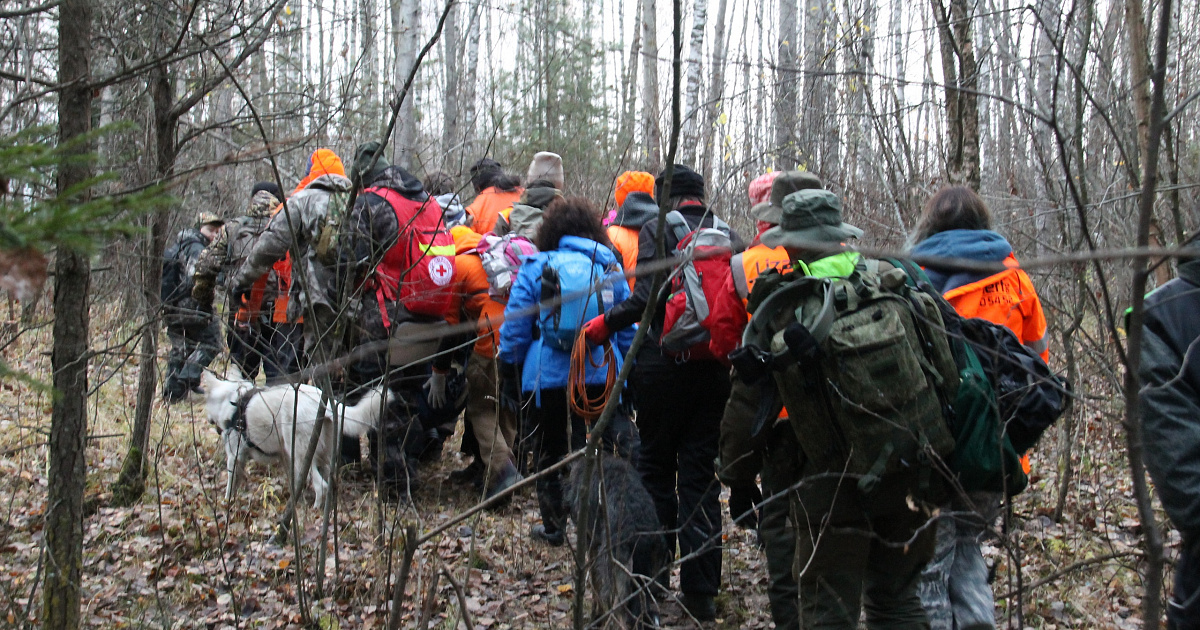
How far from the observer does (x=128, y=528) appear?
5.11 metres

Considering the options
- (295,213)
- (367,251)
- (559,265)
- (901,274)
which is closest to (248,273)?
(295,213)

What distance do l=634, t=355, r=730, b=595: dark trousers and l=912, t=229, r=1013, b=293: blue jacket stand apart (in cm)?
122

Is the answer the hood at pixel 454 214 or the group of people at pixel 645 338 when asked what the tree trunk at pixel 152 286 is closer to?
the group of people at pixel 645 338

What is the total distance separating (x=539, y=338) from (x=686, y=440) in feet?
3.58

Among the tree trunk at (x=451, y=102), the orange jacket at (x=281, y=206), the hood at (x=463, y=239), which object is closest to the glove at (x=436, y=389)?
the hood at (x=463, y=239)

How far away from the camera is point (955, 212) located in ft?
11.1

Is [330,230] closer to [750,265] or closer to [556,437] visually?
[556,437]

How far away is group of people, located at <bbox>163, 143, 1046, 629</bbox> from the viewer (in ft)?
9.62

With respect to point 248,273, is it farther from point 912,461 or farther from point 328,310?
point 912,461

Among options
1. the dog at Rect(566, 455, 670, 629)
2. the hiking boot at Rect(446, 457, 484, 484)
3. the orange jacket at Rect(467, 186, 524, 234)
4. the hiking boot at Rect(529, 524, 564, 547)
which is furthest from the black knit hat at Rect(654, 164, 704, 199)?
the hiking boot at Rect(446, 457, 484, 484)

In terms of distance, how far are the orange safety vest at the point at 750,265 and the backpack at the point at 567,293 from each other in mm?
969

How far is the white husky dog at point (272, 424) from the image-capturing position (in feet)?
17.4

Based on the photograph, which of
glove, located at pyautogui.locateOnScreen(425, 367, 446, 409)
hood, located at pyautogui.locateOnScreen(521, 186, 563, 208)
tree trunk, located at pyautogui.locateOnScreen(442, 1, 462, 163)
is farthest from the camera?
tree trunk, located at pyautogui.locateOnScreen(442, 1, 462, 163)

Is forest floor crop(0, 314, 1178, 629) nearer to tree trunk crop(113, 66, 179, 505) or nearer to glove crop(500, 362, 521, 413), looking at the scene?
tree trunk crop(113, 66, 179, 505)
